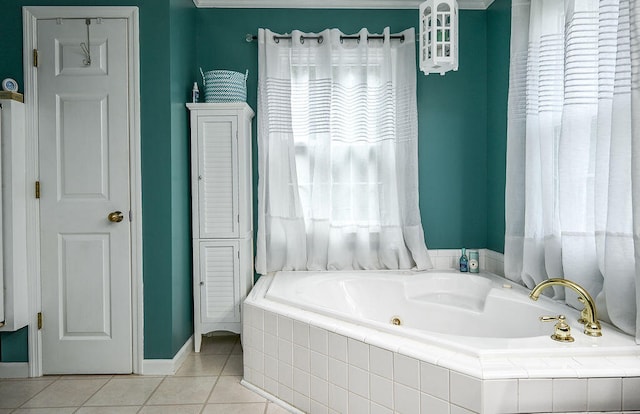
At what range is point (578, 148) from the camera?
6.57 ft

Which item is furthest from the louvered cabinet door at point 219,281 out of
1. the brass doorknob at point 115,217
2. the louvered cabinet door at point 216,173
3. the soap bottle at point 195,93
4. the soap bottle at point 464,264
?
the soap bottle at point 464,264

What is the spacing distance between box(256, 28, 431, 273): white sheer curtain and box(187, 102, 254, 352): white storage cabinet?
23 cm

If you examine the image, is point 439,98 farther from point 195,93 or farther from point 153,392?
point 153,392

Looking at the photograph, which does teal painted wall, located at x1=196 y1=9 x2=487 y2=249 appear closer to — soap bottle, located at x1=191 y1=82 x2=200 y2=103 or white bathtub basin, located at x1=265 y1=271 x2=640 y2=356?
soap bottle, located at x1=191 y1=82 x2=200 y2=103

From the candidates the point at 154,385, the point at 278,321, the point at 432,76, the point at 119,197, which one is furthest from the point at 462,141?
the point at 154,385

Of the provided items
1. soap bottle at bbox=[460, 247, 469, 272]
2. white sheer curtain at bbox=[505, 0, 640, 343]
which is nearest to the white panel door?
soap bottle at bbox=[460, 247, 469, 272]

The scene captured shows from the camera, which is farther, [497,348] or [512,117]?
[512,117]

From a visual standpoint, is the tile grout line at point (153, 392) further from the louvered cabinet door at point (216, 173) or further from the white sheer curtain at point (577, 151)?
the white sheer curtain at point (577, 151)

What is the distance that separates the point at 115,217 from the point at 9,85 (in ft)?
3.06

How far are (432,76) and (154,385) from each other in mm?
2730

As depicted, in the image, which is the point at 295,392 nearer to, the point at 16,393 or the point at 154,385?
the point at 154,385

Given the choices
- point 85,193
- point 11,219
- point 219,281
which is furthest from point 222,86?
point 11,219

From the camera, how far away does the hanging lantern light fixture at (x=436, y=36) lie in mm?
2090

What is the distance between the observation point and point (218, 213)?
2.89m
